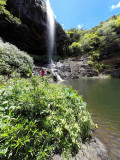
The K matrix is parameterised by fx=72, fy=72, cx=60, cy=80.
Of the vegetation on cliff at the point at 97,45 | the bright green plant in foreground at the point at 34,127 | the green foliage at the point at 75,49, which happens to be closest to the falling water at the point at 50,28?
the green foliage at the point at 75,49

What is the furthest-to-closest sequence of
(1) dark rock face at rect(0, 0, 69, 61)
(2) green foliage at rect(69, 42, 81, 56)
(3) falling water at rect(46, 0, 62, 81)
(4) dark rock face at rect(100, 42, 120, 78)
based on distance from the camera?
1. (2) green foliage at rect(69, 42, 81, 56)
2. (4) dark rock face at rect(100, 42, 120, 78)
3. (3) falling water at rect(46, 0, 62, 81)
4. (1) dark rock face at rect(0, 0, 69, 61)

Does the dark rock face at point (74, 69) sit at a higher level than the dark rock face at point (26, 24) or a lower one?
lower

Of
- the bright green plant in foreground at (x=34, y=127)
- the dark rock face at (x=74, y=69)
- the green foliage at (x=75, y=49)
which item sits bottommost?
the bright green plant in foreground at (x=34, y=127)

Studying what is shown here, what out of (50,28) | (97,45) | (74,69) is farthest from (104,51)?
(50,28)

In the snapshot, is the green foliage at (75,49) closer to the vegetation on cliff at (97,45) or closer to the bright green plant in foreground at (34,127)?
the vegetation on cliff at (97,45)

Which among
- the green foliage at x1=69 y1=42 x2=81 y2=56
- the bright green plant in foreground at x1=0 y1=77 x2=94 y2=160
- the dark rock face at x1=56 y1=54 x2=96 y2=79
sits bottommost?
the bright green plant in foreground at x1=0 y1=77 x2=94 y2=160

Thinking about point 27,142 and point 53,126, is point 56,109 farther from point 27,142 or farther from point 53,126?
point 27,142

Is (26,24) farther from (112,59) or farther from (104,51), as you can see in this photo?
(112,59)

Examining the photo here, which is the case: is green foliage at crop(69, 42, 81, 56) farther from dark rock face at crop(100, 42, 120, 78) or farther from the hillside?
dark rock face at crop(100, 42, 120, 78)

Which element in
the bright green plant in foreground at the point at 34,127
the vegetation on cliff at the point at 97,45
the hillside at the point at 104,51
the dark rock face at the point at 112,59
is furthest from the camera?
the vegetation on cliff at the point at 97,45

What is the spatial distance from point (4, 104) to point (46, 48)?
2397 cm

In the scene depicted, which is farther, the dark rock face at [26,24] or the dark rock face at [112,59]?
the dark rock face at [112,59]

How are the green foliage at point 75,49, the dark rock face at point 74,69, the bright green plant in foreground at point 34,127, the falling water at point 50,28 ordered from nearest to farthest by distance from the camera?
the bright green plant in foreground at point 34,127 < the falling water at point 50,28 < the dark rock face at point 74,69 < the green foliage at point 75,49

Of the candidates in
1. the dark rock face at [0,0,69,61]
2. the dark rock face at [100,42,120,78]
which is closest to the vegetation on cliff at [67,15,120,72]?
the dark rock face at [100,42,120,78]
